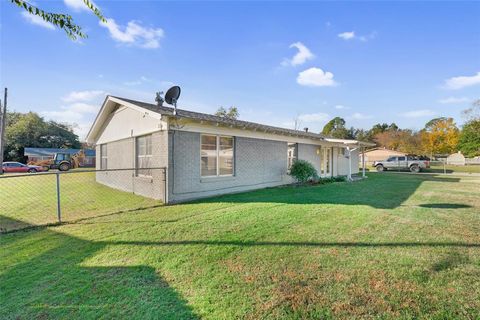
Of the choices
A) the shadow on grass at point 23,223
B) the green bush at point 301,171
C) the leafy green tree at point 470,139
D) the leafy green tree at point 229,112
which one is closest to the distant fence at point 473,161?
the leafy green tree at point 470,139

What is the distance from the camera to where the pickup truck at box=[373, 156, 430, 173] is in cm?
2350

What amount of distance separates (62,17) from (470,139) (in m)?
59.2

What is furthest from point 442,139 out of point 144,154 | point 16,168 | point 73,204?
point 16,168

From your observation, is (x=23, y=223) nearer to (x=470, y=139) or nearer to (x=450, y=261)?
(x=450, y=261)

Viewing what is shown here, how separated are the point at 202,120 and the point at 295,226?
486 centimetres

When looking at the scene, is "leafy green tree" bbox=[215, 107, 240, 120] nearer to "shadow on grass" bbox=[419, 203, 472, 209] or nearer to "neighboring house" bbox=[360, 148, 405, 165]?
"neighboring house" bbox=[360, 148, 405, 165]

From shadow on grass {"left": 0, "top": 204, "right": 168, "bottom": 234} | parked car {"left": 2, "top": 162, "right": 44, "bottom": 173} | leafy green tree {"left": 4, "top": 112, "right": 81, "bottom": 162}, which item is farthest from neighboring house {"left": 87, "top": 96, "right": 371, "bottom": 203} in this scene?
leafy green tree {"left": 4, "top": 112, "right": 81, "bottom": 162}

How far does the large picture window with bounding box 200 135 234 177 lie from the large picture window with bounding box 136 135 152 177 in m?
2.11

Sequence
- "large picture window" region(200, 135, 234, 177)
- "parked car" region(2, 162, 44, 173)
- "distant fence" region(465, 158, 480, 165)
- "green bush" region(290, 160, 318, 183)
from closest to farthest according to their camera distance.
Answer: "large picture window" region(200, 135, 234, 177), "green bush" region(290, 160, 318, 183), "parked car" region(2, 162, 44, 173), "distant fence" region(465, 158, 480, 165)

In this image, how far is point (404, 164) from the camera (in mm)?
24406

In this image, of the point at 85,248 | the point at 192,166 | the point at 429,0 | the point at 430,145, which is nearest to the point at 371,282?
the point at 85,248

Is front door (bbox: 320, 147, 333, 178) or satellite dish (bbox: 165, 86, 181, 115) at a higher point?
satellite dish (bbox: 165, 86, 181, 115)

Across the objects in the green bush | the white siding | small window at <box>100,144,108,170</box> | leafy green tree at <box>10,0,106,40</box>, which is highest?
leafy green tree at <box>10,0,106,40</box>

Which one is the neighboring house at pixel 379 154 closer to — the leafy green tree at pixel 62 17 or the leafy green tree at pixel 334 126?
the leafy green tree at pixel 334 126
